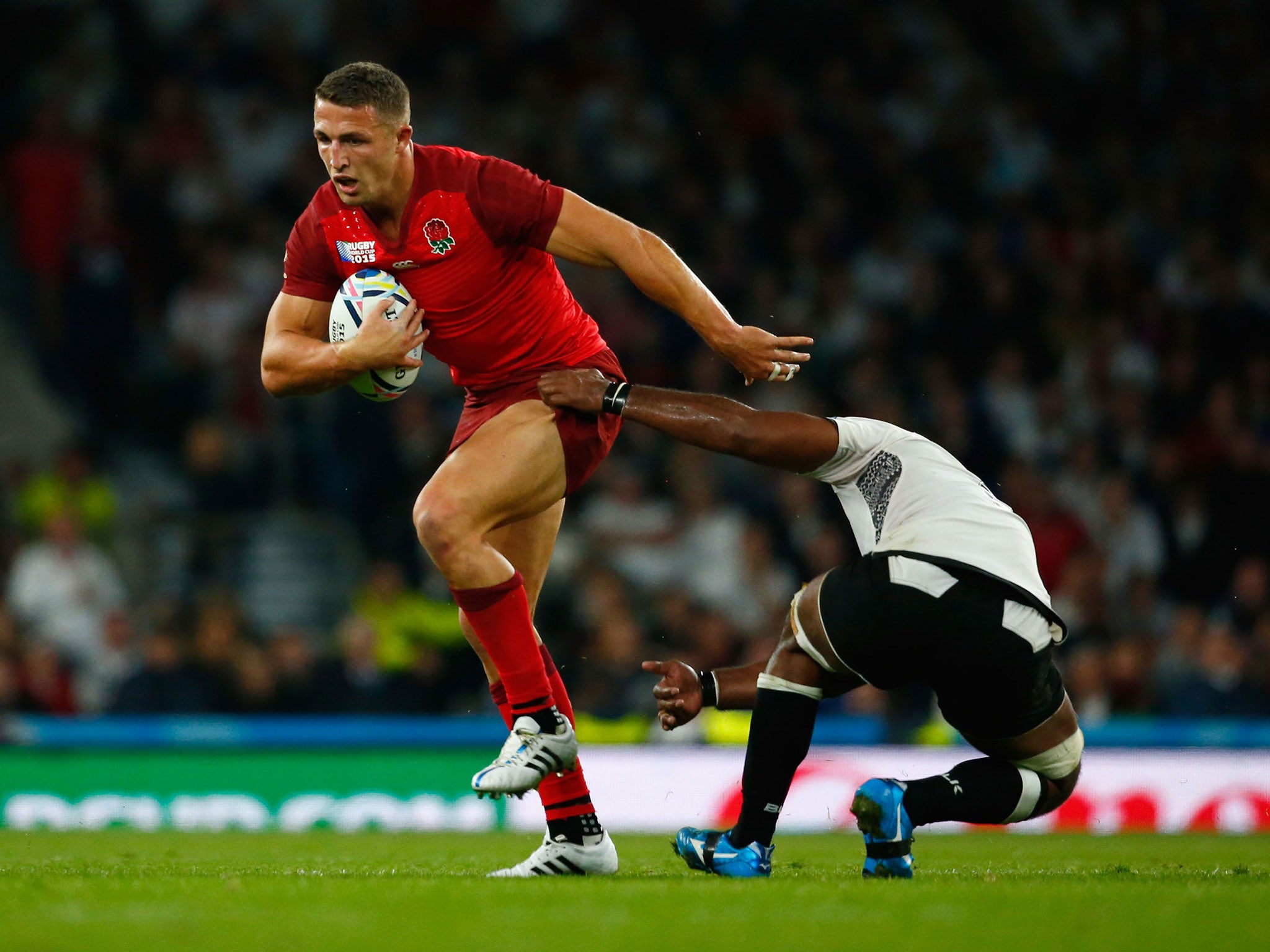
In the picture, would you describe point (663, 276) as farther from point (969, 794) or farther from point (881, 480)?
point (969, 794)

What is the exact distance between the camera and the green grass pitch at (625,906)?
3.68m

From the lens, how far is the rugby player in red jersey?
541 centimetres

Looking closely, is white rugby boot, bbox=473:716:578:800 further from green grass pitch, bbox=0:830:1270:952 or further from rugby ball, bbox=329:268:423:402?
rugby ball, bbox=329:268:423:402

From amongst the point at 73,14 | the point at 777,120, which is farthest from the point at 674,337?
the point at 73,14

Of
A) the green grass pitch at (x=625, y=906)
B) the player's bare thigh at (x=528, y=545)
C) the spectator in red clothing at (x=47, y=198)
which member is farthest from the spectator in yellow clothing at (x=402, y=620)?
the player's bare thigh at (x=528, y=545)

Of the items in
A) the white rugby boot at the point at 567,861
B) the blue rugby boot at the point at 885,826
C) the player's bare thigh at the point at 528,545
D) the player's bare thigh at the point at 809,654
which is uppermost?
the player's bare thigh at the point at 528,545

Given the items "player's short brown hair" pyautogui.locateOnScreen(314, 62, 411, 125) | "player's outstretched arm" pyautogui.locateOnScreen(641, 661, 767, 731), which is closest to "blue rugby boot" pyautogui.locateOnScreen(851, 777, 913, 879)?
"player's outstretched arm" pyautogui.locateOnScreen(641, 661, 767, 731)

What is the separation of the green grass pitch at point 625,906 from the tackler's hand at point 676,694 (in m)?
0.50

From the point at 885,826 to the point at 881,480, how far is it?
42.0 inches

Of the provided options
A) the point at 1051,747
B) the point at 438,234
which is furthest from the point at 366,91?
the point at 1051,747

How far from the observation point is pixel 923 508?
5.30m

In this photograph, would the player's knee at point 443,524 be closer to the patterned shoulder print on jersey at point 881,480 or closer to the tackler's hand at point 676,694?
the tackler's hand at point 676,694

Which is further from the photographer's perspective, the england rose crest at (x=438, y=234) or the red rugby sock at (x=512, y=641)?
the england rose crest at (x=438, y=234)

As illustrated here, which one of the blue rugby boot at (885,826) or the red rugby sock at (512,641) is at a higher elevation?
the red rugby sock at (512,641)
